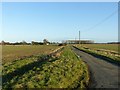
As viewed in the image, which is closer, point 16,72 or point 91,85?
point 91,85

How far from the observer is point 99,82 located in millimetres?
13367

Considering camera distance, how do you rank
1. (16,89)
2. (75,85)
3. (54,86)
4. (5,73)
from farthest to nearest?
(5,73), (75,85), (54,86), (16,89)

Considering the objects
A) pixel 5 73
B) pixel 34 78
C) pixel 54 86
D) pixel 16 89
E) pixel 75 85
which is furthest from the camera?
pixel 5 73

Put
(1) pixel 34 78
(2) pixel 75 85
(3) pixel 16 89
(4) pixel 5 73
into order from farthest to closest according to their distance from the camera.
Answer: (4) pixel 5 73 < (1) pixel 34 78 < (2) pixel 75 85 < (3) pixel 16 89

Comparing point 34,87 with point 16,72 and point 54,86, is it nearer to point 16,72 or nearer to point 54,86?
point 54,86

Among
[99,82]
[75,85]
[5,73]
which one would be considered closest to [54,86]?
[75,85]

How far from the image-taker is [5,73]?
17.4 m

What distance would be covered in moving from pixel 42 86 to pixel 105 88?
10.4ft

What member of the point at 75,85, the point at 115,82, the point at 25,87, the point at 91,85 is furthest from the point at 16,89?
the point at 115,82

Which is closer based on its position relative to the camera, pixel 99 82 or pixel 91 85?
pixel 91 85

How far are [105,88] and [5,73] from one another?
28.1 feet

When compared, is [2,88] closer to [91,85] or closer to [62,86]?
[62,86]

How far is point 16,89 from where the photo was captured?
10.7 metres

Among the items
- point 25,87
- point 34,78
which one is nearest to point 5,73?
point 34,78
